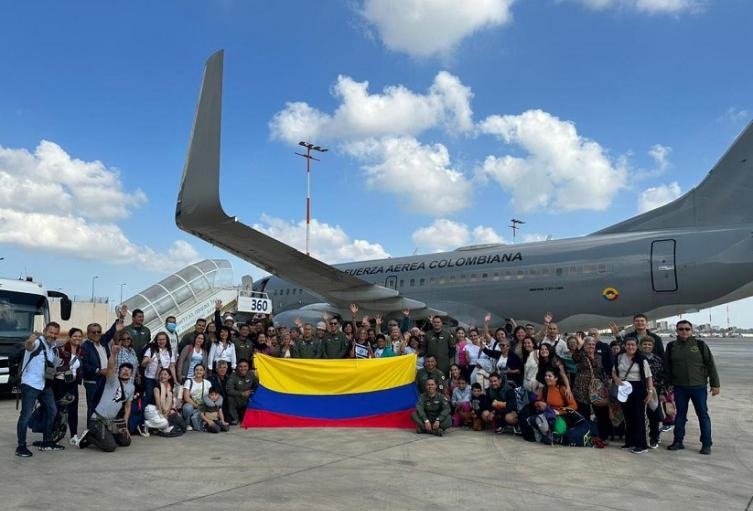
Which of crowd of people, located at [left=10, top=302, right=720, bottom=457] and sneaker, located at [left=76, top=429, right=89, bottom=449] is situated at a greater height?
crowd of people, located at [left=10, top=302, right=720, bottom=457]

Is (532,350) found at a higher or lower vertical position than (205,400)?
higher

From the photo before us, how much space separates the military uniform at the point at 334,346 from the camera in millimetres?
10875

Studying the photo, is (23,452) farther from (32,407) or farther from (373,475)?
(373,475)

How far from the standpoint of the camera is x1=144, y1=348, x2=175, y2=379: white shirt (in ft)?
28.7

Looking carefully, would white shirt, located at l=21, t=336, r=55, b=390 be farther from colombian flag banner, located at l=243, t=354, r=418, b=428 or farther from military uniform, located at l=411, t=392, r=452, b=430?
military uniform, located at l=411, t=392, r=452, b=430

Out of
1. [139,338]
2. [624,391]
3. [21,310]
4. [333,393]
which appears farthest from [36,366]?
[624,391]

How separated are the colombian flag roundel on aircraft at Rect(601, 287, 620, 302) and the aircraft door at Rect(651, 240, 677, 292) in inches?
39.0

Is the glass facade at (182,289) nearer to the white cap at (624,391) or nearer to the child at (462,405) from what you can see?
the child at (462,405)

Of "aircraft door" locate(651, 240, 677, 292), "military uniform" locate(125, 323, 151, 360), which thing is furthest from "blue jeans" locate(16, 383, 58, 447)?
"aircraft door" locate(651, 240, 677, 292)

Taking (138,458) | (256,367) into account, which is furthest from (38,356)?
(256,367)

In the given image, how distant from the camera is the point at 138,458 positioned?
269 inches

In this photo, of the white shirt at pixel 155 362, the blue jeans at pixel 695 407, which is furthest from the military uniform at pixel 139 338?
the blue jeans at pixel 695 407

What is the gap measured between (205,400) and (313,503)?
14.7ft

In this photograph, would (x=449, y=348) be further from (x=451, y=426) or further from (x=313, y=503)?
(x=313, y=503)
